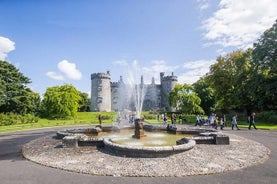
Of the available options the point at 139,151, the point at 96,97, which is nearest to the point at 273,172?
the point at 139,151

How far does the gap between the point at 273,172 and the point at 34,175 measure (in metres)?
9.28

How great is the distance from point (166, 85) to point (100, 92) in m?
28.1

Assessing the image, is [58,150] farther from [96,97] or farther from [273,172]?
[96,97]

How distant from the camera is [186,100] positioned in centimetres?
6216

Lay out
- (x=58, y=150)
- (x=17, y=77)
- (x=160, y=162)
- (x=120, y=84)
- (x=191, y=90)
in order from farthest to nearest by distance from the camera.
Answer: (x=120, y=84) → (x=191, y=90) → (x=17, y=77) → (x=58, y=150) → (x=160, y=162)

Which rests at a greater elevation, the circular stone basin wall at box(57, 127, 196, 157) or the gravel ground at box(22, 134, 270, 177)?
the circular stone basin wall at box(57, 127, 196, 157)

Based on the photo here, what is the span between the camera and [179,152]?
11.9 metres

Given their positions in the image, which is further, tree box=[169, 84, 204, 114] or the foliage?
tree box=[169, 84, 204, 114]

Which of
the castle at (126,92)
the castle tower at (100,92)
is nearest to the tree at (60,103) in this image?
the castle tower at (100,92)

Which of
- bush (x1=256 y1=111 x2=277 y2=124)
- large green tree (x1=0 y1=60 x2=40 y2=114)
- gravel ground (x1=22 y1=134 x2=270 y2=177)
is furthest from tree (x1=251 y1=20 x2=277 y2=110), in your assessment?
large green tree (x1=0 y1=60 x2=40 y2=114)

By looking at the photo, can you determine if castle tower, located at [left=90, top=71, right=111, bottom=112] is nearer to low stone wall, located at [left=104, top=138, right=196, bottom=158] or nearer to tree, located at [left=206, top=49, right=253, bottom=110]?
tree, located at [left=206, top=49, right=253, bottom=110]

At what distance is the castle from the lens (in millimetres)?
90500

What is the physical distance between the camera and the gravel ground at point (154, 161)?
9.41 meters

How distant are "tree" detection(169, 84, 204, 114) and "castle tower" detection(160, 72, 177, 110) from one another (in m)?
29.1
